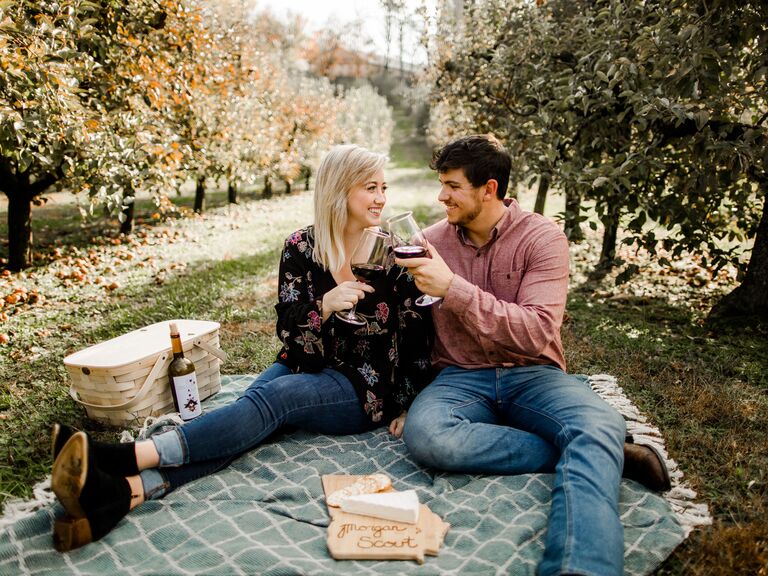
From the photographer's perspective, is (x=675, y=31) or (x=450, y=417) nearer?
(x=450, y=417)

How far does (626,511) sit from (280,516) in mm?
1586

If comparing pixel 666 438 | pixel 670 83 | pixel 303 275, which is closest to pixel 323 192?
pixel 303 275

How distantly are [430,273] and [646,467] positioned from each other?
1.41 meters

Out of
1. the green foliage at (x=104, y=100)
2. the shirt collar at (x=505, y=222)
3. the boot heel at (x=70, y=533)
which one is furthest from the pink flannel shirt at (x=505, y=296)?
the green foliage at (x=104, y=100)

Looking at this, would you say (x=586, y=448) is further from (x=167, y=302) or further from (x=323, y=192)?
(x=167, y=302)

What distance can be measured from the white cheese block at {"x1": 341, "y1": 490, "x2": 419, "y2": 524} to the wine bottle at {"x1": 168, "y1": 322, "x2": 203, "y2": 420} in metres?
1.44

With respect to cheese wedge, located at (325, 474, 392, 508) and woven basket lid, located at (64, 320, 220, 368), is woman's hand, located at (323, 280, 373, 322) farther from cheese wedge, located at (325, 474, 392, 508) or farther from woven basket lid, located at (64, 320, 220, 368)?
woven basket lid, located at (64, 320, 220, 368)

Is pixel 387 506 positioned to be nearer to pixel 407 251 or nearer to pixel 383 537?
pixel 383 537

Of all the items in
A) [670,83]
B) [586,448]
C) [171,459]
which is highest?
[670,83]

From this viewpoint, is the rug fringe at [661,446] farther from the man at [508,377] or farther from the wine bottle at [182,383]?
the wine bottle at [182,383]

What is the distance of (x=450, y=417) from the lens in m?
2.82

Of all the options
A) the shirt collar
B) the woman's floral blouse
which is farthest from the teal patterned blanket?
the shirt collar

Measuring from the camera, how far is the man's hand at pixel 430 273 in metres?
2.69

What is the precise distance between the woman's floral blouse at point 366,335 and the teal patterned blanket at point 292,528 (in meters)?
0.47
